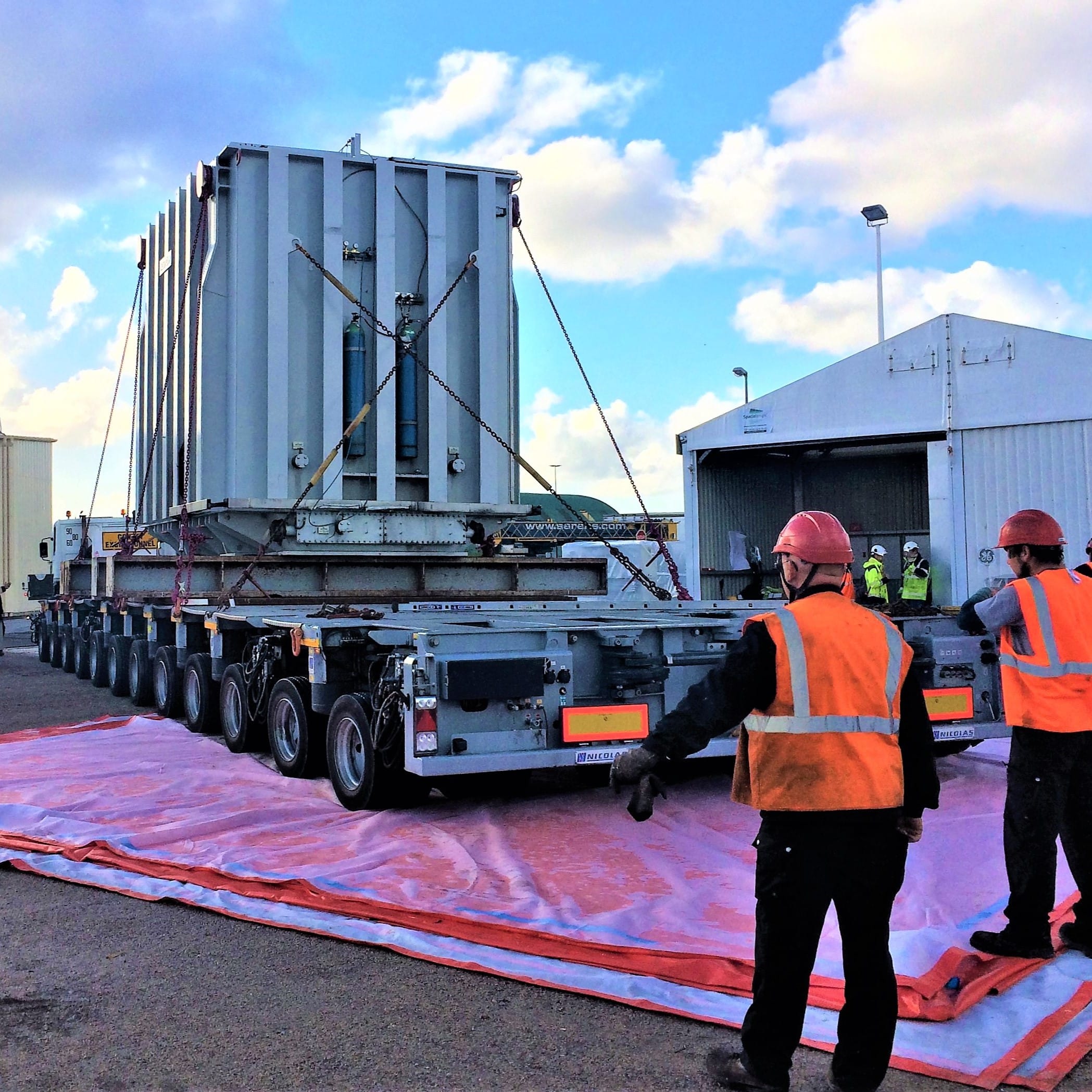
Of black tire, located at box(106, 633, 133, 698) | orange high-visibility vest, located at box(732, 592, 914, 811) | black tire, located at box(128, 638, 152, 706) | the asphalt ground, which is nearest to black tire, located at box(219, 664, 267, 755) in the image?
black tire, located at box(128, 638, 152, 706)

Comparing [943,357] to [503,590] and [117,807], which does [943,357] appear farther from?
[117,807]

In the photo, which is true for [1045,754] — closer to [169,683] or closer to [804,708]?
[804,708]

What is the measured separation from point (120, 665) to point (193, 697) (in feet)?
11.9

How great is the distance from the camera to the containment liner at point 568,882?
11.4 feet

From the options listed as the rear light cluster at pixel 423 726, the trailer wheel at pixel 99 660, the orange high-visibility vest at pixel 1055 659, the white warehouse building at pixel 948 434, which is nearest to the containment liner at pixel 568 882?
the rear light cluster at pixel 423 726

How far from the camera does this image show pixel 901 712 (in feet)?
9.90

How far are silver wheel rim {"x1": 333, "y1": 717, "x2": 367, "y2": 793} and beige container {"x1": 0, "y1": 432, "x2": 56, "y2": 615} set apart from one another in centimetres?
3654

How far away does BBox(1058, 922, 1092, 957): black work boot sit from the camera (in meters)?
3.97

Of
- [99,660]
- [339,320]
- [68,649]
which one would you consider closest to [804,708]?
[339,320]

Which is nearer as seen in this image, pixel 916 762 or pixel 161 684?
pixel 916 762

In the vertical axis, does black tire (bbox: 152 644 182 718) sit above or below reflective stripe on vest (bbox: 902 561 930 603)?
below

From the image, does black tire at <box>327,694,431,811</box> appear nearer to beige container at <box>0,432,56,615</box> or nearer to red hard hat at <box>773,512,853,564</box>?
red hard hat at <box>773,512,853,564</box>

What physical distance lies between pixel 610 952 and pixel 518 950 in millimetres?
331

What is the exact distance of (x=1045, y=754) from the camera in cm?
403
